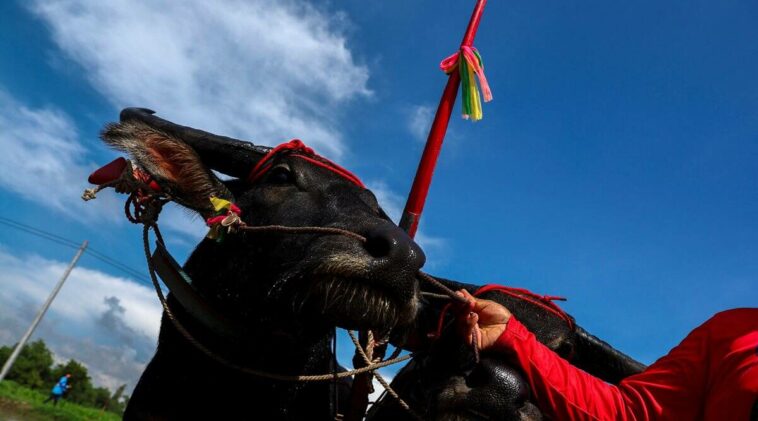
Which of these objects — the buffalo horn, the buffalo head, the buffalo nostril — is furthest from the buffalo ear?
the buffalo nostril

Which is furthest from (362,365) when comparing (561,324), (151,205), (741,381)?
(741,381)

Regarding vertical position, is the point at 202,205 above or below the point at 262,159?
below

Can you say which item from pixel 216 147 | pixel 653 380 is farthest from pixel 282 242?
pixel 653 380

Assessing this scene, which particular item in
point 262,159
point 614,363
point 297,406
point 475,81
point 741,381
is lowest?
point 297,406

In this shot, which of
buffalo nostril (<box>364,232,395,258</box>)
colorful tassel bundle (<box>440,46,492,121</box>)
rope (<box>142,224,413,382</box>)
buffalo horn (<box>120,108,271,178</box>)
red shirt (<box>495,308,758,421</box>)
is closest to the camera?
red shirt (<box>495,308,758,421</box>)

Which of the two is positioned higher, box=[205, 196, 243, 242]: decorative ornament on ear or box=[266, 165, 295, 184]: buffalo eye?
box=[266, 165, 295, 184]: buffalo eye

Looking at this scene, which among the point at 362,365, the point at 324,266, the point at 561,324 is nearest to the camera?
the point at 324,266

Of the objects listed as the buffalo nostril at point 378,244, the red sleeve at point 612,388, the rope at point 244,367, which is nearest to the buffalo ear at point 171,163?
the rope at point 244,367

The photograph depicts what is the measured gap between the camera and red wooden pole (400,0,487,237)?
4.87 m

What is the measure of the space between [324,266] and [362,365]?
3.41 feet

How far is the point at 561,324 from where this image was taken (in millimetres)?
2816

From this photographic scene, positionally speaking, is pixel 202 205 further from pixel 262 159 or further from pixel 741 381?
pixel 741 381

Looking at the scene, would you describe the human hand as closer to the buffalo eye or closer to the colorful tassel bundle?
the buffalo eye

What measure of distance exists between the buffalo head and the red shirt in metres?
0.69
